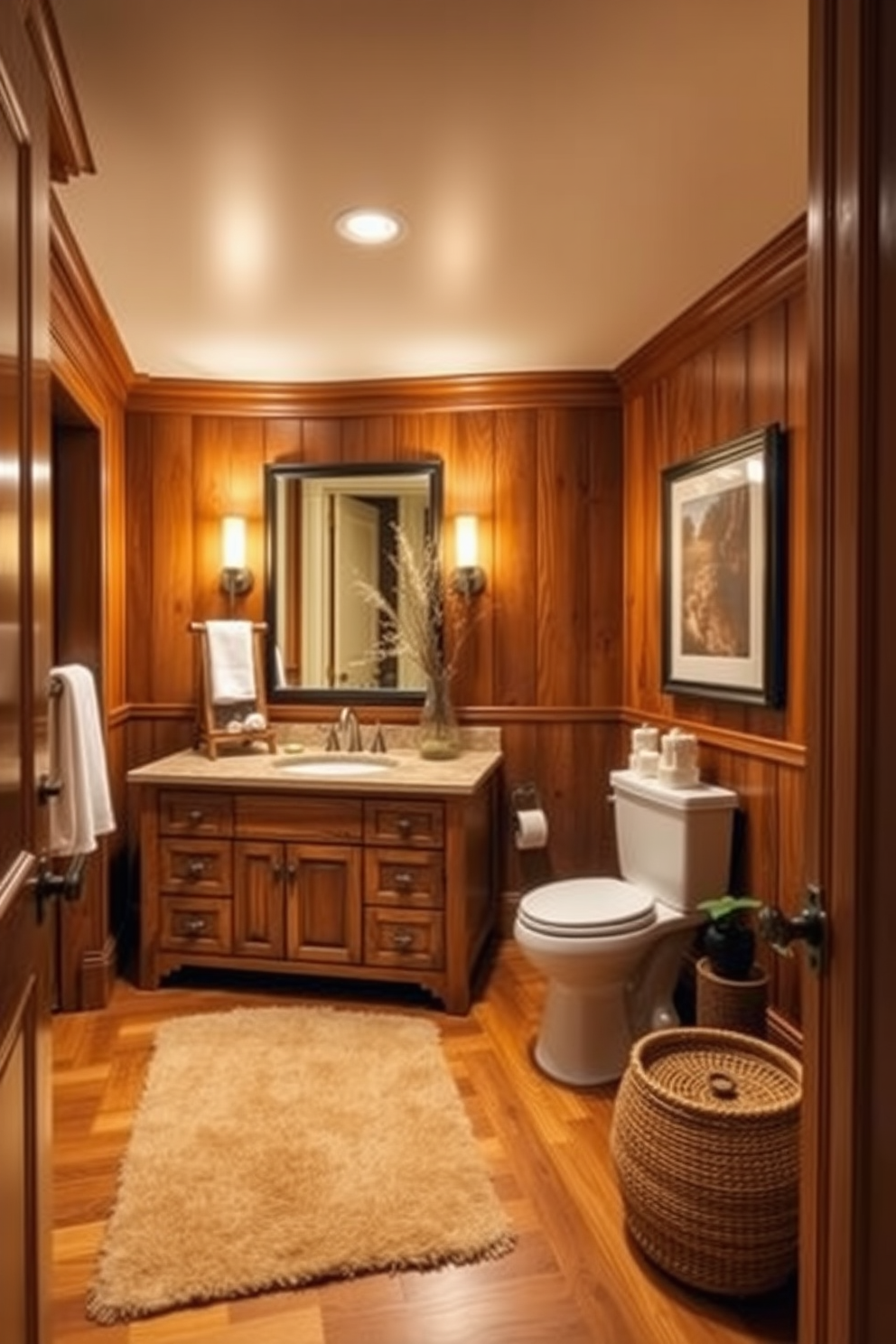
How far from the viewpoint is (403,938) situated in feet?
8.98

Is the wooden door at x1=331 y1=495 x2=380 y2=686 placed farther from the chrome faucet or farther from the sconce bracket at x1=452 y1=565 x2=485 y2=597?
the sconce bracket at x1=452 y1=565 x2=485 y2=597

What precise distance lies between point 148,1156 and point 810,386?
2.08 meters

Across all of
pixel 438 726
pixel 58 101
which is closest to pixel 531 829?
pixel 438 726

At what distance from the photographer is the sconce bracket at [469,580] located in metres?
3.27

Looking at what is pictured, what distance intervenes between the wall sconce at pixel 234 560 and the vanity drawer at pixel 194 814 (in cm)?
89

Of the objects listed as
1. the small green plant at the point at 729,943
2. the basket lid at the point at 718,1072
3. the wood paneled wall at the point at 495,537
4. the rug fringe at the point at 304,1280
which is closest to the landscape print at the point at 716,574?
the wood paneled wall at the point at 495,537

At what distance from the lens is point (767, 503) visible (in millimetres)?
2229

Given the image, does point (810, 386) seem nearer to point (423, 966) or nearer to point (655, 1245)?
point (655, 1245)

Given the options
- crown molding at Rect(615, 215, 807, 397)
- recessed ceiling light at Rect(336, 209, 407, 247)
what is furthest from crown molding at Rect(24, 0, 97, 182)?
crown molding at Rect(615, 215, 807, 397)

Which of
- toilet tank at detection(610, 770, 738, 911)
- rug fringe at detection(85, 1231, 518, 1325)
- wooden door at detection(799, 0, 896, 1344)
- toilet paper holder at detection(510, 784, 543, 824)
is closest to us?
wooden door at detection(799, 0, 896, 1344)

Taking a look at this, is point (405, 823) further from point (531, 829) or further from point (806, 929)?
point (806, 929)

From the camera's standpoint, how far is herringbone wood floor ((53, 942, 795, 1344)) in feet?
4.85

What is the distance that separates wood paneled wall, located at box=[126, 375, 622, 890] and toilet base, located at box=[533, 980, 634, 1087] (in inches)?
39.0

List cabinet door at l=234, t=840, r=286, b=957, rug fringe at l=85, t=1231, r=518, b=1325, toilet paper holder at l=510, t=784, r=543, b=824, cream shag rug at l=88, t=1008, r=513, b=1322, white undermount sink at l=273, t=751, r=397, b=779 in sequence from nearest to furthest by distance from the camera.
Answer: rug fringe at l=85, t=1231, r=518, b=1325 → cream shag rug at l=88, t=1008, r=513, b=1322 → cabinet door at l=234, t=840, r=286, b=957 → white undermount sink at l=273, t=751, r=397, b=779 → toilet paper holder at l=510, t=784, r=543, b=824
